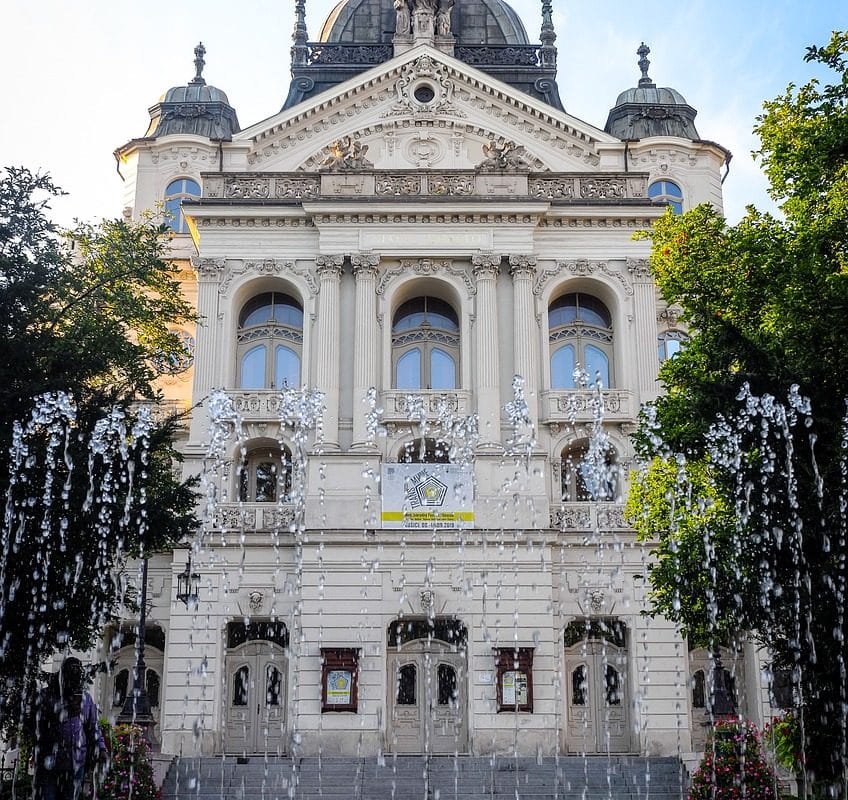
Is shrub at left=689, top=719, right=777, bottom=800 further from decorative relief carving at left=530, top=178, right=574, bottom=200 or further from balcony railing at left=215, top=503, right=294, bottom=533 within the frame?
decorative relief carving at left=530, top=178, right=574, bottom=200

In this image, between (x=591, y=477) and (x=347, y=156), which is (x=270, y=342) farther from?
(x=591, y=477)

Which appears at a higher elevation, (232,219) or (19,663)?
(232,219)

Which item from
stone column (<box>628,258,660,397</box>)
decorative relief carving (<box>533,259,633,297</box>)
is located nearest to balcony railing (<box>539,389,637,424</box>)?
stone column (<box>628,258,660,397</box>)

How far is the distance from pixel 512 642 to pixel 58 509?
14180 millimetres

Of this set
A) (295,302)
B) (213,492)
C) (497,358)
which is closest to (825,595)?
(497,358)

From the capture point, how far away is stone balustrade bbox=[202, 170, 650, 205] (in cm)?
3578

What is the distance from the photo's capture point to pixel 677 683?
31.6m

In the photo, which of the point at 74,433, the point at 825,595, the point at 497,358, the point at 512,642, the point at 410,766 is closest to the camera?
the point at 825,595

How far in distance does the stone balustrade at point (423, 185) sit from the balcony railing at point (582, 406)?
585 cm

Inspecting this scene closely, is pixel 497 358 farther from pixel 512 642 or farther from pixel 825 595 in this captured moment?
pixel 825 595

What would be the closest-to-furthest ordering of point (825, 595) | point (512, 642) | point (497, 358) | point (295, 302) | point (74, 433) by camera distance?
point (825, 595) < point (74, 433) < point (512, 642) < point (497, 358) < point (295, 302)

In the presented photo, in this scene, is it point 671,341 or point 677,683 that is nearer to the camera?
point 677,683

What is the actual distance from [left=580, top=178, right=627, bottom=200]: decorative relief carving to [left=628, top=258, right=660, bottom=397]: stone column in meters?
2.14

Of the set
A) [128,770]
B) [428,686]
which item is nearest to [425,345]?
[428,686]
